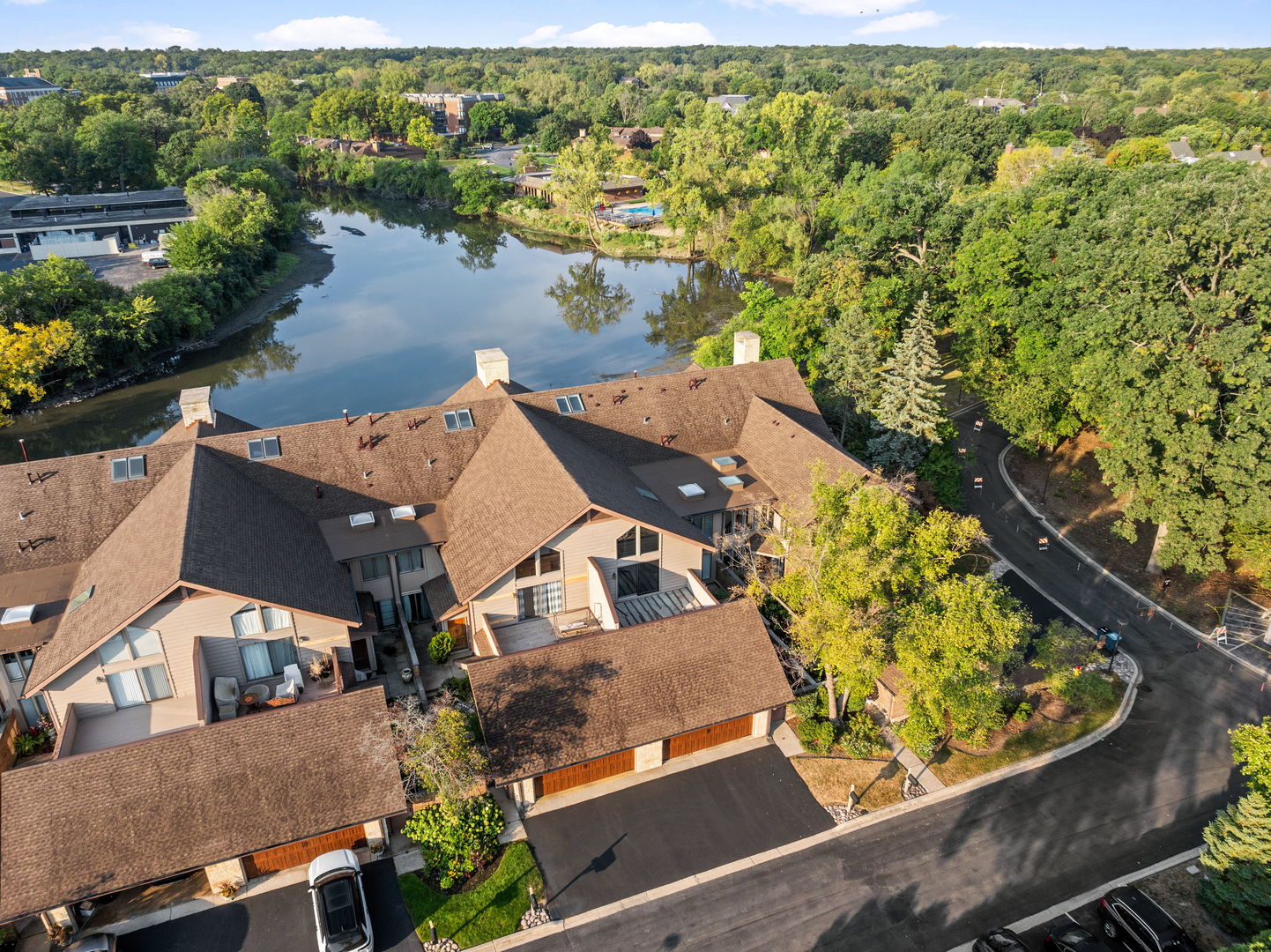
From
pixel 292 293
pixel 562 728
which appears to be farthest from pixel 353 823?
pixel 292 293

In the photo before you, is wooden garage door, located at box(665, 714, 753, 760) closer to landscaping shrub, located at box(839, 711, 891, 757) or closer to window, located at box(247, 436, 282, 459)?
landscaping shrub, located at box(839, 711, 891, 757)

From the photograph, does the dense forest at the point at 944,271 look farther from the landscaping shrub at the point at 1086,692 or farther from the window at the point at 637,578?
the window at the point at 637,578

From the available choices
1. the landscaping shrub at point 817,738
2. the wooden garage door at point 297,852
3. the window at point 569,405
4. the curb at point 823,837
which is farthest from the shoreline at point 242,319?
the landscaping shrub at point 817,738

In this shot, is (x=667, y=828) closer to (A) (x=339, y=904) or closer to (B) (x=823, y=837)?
(B) (x=823, y=837)

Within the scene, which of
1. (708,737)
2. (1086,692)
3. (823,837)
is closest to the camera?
(823,837)

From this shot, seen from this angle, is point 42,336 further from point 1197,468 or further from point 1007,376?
point 1197,468

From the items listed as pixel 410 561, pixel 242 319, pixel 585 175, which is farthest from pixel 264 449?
pixel 585 175
